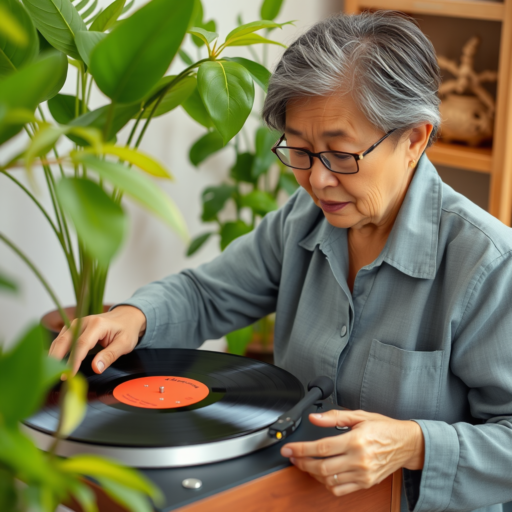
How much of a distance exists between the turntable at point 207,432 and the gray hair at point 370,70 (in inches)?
17.0

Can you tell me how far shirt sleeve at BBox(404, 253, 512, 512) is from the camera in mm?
920

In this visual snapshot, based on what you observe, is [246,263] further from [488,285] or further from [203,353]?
[488,285]

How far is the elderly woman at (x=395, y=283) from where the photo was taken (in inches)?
37.4

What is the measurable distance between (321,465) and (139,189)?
0.47 m

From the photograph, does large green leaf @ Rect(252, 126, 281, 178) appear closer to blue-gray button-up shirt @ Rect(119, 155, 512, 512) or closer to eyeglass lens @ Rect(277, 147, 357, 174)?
blue-gray button-up shirt @ Rect(119, 155, 512, 512)

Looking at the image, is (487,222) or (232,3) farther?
(232,3)

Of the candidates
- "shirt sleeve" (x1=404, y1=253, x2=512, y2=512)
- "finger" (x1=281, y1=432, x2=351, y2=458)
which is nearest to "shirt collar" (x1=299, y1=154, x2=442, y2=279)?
"shirt sleeve" (x1=404, y1=253, x2=512, y2=512)

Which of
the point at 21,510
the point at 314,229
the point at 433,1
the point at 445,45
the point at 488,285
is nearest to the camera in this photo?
the point at 21,510

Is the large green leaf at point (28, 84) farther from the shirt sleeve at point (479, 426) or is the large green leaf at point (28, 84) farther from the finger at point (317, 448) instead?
the shirt sleeve at point (479, 426)

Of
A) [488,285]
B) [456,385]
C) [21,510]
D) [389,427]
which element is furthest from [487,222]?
[21,510]

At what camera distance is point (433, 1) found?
225 cm

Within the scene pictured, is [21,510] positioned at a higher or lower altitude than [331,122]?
lower

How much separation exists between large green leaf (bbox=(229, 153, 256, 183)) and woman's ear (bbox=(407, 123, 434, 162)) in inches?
47.0

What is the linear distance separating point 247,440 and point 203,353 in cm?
32
